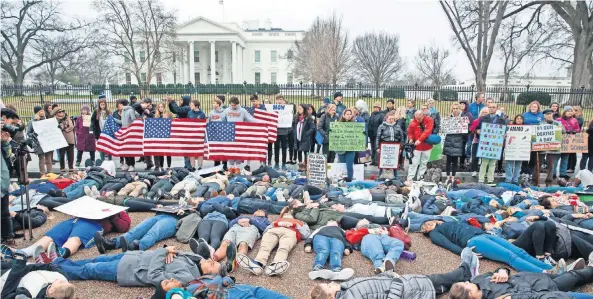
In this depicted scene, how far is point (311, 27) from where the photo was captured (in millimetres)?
44375

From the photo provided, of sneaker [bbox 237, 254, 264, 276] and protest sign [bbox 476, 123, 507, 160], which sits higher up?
protest sign [bbox 476, 123, 507, 160]

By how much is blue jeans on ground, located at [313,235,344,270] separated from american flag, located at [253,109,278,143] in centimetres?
585

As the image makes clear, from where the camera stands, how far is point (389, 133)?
10859 mm

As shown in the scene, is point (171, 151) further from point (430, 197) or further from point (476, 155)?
point (476, 155)

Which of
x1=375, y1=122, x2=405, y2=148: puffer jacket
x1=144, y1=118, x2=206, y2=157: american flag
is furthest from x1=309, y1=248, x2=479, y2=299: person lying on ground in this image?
x1=144, y1=118, x2=206, y2=157: american flag

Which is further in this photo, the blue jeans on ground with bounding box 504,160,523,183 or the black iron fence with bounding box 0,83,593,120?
the black iron fence with bounding box 0,83,593,120

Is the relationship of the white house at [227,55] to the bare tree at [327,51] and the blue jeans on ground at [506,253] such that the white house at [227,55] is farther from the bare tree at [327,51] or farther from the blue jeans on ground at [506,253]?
the blue jeans on ground at [506,253]

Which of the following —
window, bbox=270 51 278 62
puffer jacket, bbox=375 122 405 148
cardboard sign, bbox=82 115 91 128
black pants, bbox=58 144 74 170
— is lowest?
black pants, bbox=58 144 74 170

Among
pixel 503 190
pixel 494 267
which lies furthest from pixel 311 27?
pixel 494 267

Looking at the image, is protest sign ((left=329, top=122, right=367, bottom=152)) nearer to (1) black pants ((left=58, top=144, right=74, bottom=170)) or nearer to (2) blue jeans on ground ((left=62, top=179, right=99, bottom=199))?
(2) blue jeans on ground ((left=62, top=179, right=99, bottom=199))

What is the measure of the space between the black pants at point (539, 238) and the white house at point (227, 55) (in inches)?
2269

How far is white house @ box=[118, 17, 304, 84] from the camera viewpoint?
227 ft

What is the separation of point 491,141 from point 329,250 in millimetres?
6798

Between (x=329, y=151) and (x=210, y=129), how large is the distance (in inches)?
129
